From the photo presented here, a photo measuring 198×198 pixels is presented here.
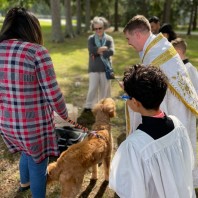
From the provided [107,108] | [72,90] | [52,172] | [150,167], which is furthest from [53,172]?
[72,90]

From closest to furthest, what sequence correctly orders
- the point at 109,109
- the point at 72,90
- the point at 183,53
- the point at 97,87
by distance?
the point at 183,53, the point at 109,109, the point at 97,87, the point at 72,90

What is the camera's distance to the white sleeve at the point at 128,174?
1.90m

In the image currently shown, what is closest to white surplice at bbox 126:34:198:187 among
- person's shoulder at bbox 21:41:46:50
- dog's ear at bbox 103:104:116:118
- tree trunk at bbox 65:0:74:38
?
dog's ear at bbox 103:104:116:118

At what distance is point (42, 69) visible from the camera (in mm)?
2469

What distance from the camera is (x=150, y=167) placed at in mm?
1958

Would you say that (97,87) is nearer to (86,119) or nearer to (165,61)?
(86,119)

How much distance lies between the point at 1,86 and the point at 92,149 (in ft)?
4.30

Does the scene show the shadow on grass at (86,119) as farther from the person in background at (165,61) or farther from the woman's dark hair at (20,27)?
the woman's dark hair at (20,27)

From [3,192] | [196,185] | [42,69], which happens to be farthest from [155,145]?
[3,192]

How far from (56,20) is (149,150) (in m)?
17.9

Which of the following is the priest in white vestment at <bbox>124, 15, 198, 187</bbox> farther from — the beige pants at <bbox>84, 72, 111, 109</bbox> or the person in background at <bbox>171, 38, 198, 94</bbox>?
the beige pants at <bbox>84, 72, 111, 109</bbox>

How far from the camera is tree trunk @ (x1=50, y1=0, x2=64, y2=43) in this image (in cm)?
1815

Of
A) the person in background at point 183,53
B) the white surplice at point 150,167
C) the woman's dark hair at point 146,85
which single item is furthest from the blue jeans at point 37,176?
the person in background at point 183,53

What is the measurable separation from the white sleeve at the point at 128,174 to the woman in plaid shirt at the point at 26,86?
2.96 feet
